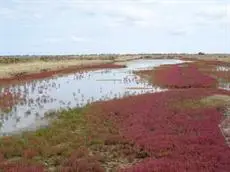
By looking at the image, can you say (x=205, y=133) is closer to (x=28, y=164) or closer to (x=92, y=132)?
(x=92, y=132)

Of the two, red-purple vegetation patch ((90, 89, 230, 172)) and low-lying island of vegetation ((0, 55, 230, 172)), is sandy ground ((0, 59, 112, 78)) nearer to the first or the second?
red-purple vegetation patch ((90, 89, 230, 172))

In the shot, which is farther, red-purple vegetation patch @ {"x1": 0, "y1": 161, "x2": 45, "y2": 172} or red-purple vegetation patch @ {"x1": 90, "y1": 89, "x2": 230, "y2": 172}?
red-purple vegetation patch @ {"x1": 90, "y1": 89, "x2": 230, "y2": 172}

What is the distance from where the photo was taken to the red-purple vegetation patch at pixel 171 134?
12875 mm

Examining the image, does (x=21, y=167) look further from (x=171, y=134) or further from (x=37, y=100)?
(x=37, y=100)

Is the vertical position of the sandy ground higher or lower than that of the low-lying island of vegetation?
higher

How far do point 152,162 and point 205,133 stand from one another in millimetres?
5157

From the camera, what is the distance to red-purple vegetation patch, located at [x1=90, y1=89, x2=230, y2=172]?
1288 centimetres

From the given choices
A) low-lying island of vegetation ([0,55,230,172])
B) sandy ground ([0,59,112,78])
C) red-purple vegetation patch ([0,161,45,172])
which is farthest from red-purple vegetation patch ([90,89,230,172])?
sandy ground ([0,59,112,78])

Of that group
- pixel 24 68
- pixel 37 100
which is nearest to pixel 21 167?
pixel 37 100

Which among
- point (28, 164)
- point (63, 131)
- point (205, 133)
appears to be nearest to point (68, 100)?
point (63, 131)

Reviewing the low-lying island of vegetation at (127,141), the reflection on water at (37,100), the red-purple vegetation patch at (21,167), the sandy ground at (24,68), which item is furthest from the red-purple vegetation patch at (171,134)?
the sandy ground at (24,68)

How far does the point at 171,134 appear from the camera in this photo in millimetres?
17703

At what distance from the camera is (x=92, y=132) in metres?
18.4

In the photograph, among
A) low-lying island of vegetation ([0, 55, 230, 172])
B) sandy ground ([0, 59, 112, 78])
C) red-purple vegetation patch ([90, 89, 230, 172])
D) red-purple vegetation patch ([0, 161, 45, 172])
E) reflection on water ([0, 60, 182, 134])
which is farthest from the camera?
sandy ground ([0, 59, 112, 78])
